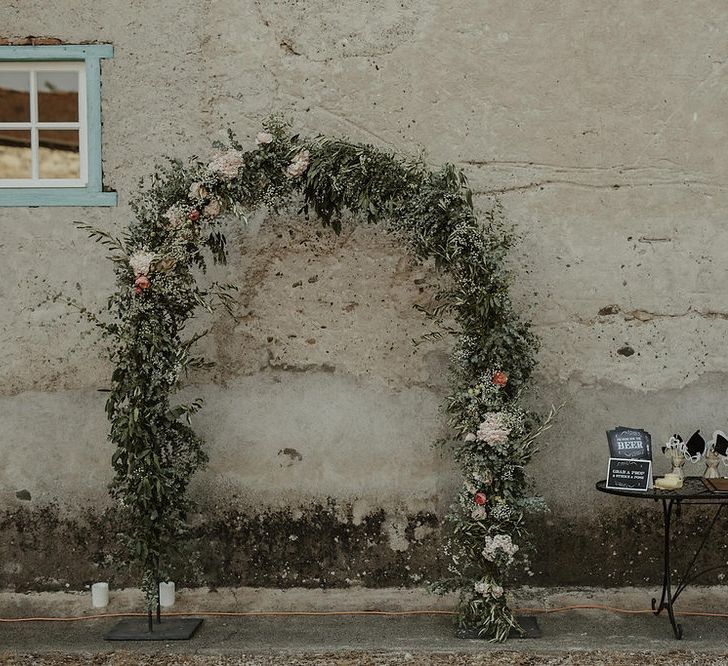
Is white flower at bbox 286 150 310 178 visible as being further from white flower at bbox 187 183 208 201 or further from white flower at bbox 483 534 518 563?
white flower at bbox 483 534 518 563

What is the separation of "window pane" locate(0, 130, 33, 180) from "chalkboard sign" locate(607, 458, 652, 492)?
3.53 m

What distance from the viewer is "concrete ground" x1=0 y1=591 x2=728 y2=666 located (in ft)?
14.2

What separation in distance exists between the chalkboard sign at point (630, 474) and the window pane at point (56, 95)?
3.50 meters

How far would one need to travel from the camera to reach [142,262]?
4379mm

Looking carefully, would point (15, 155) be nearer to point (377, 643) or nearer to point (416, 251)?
point (416, 251)

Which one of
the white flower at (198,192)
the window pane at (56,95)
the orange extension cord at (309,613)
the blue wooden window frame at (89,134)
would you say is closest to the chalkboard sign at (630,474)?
the orange extension cord at (309,613)

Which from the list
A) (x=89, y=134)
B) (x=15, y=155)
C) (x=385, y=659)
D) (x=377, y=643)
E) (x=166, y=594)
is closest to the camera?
(x=385, y=659)

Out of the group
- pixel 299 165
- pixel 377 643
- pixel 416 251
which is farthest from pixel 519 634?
pixel 299 165

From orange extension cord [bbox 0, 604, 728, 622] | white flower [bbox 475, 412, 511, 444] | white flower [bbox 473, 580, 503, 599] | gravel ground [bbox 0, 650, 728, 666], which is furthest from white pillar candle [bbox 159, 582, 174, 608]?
white flower [bbox 475, 412, 511, 444]

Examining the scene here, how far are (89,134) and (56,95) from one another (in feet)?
1.05

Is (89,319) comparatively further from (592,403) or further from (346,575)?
(592,403)

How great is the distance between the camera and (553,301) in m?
5.07

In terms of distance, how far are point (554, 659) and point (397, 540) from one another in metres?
1.13

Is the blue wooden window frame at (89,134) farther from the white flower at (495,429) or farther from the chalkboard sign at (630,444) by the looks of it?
the chalkboard sign at (630,444)
